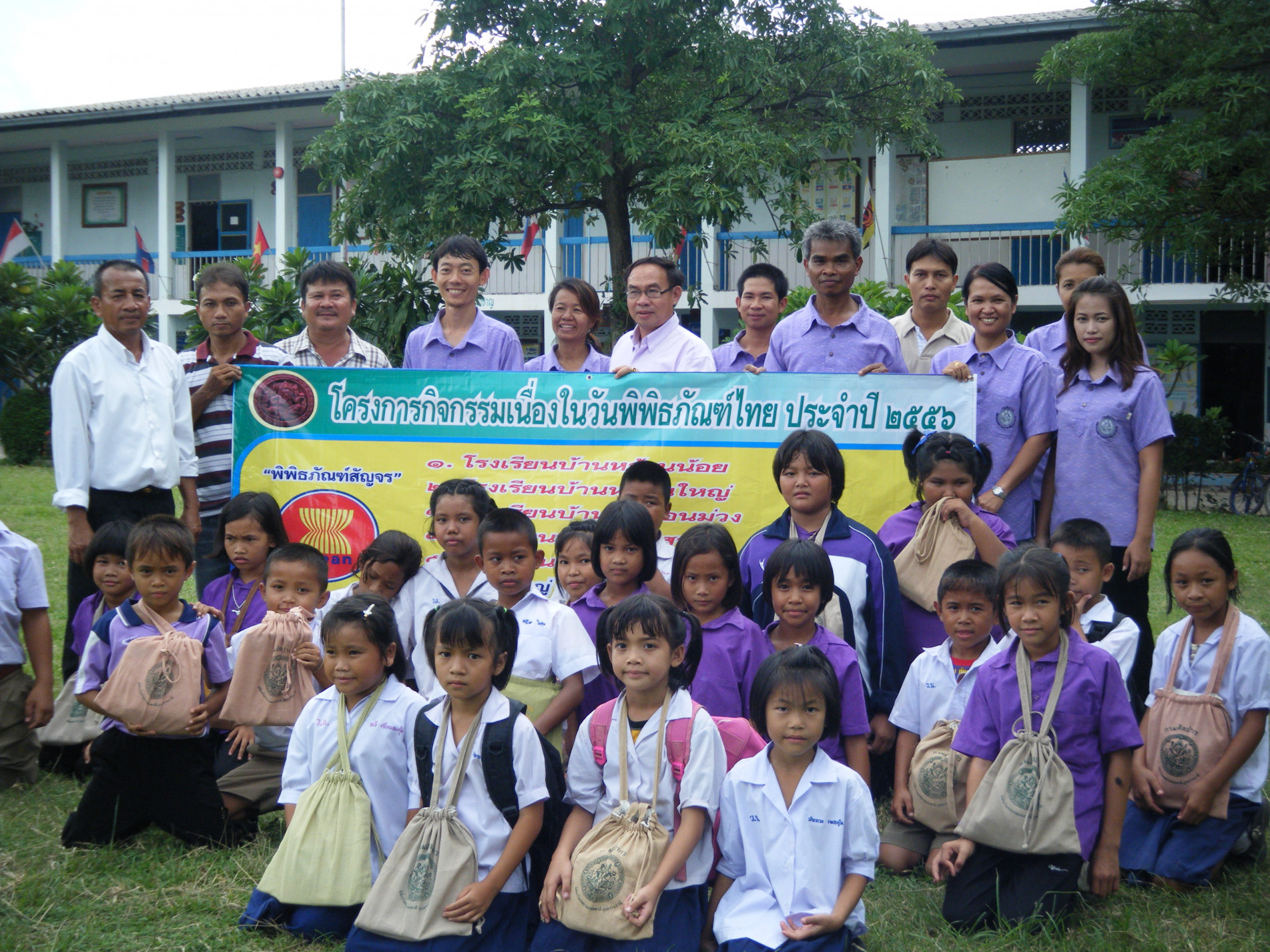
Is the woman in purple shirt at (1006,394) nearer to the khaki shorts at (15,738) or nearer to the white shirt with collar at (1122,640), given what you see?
the white shirt with collar at (1122,640)

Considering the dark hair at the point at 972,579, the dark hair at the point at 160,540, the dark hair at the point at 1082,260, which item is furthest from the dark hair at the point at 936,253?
the dark hair at the point at 160,540

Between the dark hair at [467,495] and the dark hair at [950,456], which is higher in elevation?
the dark hair at [950,456]

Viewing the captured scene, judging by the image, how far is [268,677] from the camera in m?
3.90

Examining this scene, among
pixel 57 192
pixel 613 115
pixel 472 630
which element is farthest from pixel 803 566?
pixel 57 192

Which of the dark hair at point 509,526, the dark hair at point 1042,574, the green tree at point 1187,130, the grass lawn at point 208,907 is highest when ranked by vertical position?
the green tree at point 1187,130

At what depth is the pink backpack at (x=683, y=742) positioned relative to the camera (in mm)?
3092

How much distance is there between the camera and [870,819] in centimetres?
296

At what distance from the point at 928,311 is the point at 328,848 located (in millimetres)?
3359

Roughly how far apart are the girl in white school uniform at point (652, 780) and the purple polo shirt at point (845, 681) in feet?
1.70

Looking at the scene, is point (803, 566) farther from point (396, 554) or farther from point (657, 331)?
point (657, 331)

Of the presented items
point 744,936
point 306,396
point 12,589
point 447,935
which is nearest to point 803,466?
point 744,936

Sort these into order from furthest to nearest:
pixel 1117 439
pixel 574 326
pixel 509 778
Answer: pixel 574 326 < pixel 1117 439 < pixel 509 778

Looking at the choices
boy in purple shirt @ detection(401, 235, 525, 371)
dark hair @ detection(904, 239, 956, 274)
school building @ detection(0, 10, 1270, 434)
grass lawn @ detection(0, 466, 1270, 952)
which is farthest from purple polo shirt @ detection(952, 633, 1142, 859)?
school building @ detection(0, 10, 1270, 434)

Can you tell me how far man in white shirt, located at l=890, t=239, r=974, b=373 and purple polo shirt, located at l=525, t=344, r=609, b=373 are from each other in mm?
1331
